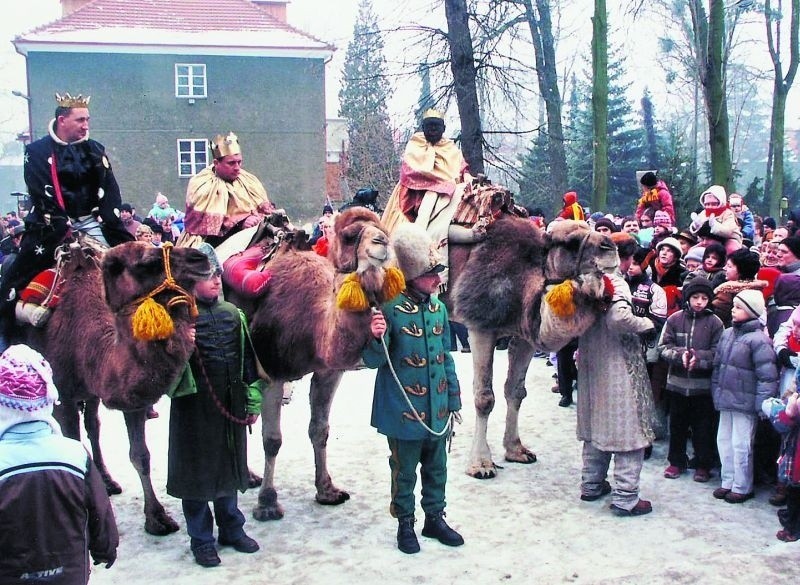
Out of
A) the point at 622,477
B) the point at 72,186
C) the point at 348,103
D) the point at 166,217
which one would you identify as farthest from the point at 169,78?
the point at 622,477

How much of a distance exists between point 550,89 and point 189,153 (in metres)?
19.6

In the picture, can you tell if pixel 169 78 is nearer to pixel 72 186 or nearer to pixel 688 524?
pixel 72 186

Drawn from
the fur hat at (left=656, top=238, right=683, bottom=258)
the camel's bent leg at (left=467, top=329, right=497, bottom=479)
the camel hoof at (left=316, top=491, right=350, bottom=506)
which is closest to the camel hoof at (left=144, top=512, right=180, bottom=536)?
the camel hoof at (left=316, top=491, right=350, bottom=506)

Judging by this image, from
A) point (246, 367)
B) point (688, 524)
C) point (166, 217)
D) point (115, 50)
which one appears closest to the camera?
point (246, 367)

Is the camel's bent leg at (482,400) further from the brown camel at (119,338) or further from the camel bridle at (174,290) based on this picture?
the camel bridle at (174,290)

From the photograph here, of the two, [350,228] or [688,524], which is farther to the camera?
[688,524]

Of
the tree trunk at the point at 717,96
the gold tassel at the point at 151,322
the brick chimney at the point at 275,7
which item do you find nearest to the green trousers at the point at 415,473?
the gold tassel at the point at 151,322

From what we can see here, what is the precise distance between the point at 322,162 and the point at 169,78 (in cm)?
729

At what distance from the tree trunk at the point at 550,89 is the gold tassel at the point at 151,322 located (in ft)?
52.5

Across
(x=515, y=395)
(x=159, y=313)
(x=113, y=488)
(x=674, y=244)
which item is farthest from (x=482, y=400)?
(x=159, y=313)

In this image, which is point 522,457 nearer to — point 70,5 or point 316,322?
point 316,322

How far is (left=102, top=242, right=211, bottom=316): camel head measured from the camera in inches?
190

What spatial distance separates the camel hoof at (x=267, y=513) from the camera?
6062mm

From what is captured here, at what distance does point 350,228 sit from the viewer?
199 inches
